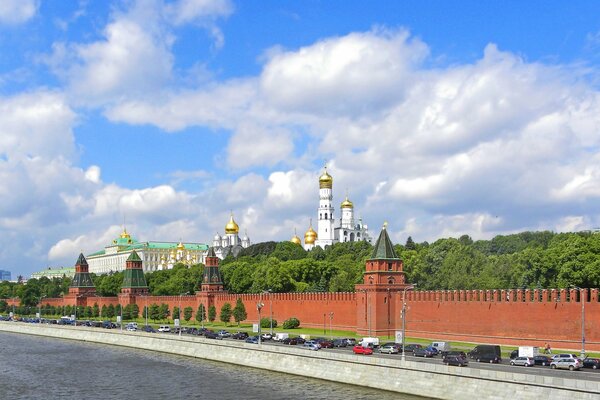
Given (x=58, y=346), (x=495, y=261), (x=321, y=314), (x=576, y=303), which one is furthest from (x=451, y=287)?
(x=58, y=346)

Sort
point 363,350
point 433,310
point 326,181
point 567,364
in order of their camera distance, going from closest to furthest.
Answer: point 567,364, point 363,350, point 433,310, point 326,181

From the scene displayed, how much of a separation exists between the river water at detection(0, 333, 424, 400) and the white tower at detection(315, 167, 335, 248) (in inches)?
4300

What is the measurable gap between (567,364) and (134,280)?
290 feet

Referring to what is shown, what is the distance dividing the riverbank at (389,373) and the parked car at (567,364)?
26.8 ft

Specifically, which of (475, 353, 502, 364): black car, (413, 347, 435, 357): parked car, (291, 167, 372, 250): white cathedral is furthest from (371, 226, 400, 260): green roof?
(291, 167, 372, 250): white cathedral

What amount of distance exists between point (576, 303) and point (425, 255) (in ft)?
133

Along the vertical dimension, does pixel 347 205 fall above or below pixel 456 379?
above

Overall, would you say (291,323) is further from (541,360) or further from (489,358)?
(541,360)

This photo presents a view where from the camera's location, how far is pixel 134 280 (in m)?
123

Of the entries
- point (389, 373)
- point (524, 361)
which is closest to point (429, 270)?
point (524, 361)

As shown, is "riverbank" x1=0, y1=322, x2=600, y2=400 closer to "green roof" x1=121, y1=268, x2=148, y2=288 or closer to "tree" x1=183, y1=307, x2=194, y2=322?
"tree" x1=183, y1=307, x2=194, y2=322

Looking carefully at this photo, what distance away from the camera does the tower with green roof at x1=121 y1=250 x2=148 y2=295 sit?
12238 cm

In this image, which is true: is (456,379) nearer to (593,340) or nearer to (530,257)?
(593,340)

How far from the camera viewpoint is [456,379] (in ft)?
127
